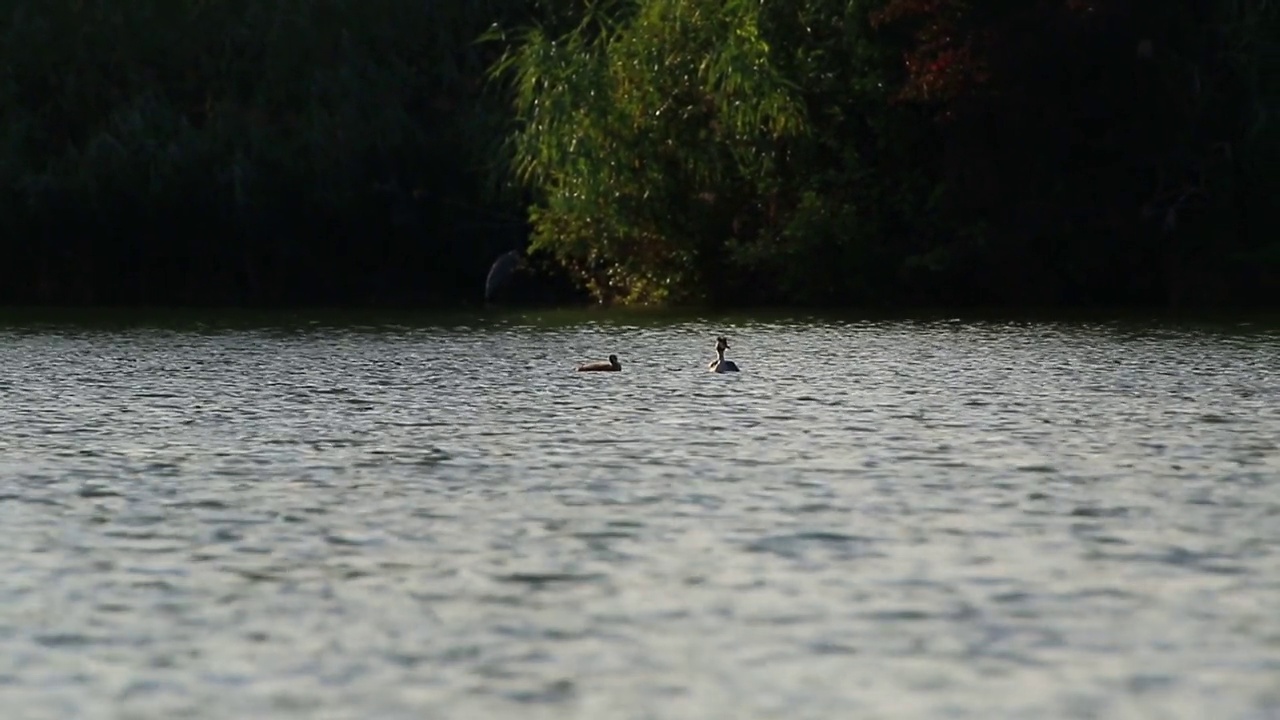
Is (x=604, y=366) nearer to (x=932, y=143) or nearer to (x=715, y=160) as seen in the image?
(x=715, y=160)

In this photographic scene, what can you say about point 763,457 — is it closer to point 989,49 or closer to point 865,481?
point 865,481

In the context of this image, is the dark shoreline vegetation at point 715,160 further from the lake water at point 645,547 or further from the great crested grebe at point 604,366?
the lake water at point 645,547

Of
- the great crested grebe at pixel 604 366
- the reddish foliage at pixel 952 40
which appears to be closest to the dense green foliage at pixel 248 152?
the reddish foliage at pixel 952 40

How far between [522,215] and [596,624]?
4166cm

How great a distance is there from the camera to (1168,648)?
10.9 meters

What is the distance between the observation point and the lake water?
1031 centimetres

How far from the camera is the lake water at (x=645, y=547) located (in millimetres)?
10312

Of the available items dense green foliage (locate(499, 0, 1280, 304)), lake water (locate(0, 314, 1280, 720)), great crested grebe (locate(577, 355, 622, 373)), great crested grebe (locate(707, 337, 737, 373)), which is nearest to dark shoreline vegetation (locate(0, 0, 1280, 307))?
dense green foliage (locate(499, 0, 1280, 304))

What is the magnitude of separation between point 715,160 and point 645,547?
33.3 metres

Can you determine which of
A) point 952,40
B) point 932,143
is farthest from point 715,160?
point 952,40

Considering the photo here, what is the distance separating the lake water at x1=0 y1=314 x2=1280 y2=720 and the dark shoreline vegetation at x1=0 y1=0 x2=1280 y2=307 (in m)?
18.6

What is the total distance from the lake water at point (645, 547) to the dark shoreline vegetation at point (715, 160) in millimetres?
18607

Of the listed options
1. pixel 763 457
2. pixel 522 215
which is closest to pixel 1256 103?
pixel 522 215

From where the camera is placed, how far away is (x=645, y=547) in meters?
14.2
